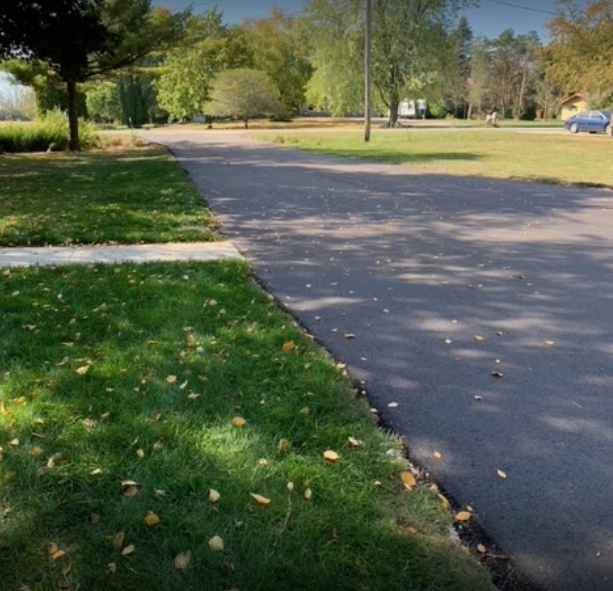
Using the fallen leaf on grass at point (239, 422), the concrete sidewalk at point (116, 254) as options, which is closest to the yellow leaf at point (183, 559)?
the fallen leaf on grass at point (239, 422)

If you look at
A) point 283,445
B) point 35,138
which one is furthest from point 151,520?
point 35,138

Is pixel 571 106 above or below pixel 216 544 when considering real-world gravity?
above

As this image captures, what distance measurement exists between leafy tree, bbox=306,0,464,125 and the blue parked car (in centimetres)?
996

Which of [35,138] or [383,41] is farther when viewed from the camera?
[383,41]

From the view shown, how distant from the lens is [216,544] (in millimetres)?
2090

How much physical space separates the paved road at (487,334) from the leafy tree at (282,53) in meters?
52.3

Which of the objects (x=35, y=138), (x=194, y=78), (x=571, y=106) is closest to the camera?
(x=35, y=138)

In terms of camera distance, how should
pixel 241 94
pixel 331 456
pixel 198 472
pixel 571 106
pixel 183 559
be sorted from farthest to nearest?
1. pixel 571 106
2. pixel 241 94
3. pixel 331 456
4. pixel 198 472
5. pixel 183 559

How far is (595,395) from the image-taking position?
3301 millimetres

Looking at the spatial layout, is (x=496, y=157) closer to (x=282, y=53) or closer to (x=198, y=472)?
(x=198, y=472)

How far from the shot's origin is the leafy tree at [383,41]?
40812 mm

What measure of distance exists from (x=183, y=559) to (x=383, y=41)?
44.7 m

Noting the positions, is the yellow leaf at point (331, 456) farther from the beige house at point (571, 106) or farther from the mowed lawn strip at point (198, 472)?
the beige house at point (571, 106)

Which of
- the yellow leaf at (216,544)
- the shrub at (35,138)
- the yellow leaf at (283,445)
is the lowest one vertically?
the yellow leaf at (216,544)
